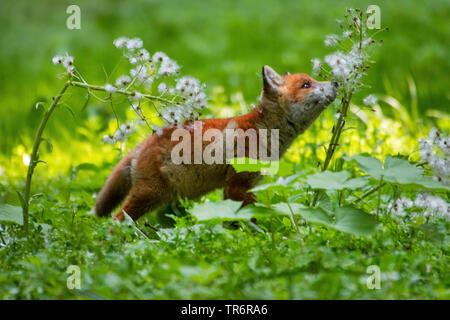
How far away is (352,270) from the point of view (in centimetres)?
257

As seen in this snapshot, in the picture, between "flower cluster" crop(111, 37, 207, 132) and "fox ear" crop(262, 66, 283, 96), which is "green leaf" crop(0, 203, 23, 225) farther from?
"fox ear" crop(262, 66, 283, 96)

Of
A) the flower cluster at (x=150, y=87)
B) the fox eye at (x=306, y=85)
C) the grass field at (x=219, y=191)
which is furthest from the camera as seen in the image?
the fox eye at (x=306, y=85)

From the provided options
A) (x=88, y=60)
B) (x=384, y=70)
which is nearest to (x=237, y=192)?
(x=384, y=70)

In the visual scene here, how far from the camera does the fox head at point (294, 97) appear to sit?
409 cm

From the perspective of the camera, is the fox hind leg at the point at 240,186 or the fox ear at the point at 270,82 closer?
the fox hind leg at the point at 240,186

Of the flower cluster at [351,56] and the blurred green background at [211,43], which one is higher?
the blurred green background at [211,43]

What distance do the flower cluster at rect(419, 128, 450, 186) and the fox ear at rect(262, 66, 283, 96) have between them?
1.29 metres

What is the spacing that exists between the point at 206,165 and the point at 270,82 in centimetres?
71

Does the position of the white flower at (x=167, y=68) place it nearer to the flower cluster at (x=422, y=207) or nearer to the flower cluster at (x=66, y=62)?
the flower cluster at (x=66, y=62)

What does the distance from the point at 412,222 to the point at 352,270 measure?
93cm

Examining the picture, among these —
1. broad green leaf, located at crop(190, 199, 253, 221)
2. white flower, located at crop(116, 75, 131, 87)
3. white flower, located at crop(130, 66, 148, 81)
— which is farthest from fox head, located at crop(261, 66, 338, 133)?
broad green leaf, located at crop(190, 199, 253, 221)

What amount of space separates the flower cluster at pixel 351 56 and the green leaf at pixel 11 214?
5.88ft

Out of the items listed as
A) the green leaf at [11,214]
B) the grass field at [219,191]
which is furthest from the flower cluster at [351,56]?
the green leaf at [11,214]

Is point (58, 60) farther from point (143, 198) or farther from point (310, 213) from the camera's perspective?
point (310, 213)
